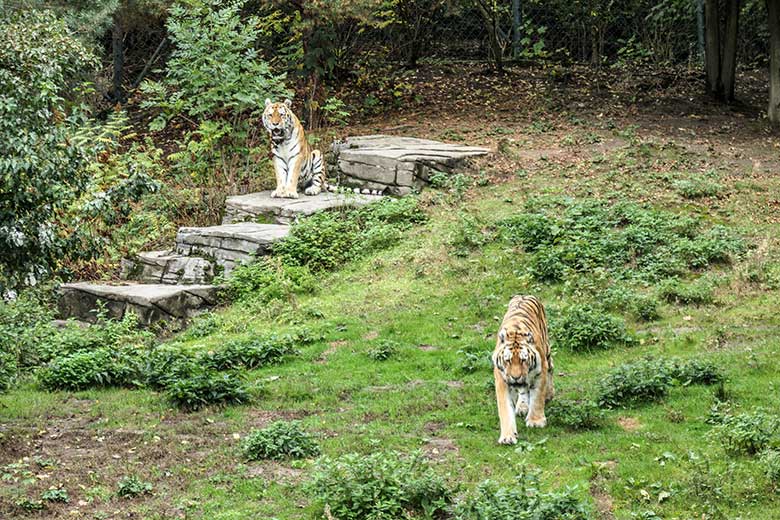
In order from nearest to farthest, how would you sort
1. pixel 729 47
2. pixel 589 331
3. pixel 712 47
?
pixel 589 331, pixel 729 47, pixel 712 47

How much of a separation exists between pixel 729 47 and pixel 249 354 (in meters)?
13.2

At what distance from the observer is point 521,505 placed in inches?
247

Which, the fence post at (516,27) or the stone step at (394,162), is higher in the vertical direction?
the fence post at (516,27)

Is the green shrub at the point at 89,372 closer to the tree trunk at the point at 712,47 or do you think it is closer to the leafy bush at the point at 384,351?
the leafy bush at the point at 384,351

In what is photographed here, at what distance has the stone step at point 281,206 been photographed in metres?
15.1

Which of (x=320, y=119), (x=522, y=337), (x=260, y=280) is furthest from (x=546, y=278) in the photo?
(x=320, y=119)

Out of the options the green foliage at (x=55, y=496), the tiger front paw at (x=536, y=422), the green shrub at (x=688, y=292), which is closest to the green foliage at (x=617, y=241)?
the green shrub at (x=688, y=292)

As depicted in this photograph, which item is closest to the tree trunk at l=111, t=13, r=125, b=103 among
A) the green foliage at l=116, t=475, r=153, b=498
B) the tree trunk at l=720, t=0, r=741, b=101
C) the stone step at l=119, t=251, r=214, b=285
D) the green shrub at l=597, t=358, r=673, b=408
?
the stone step at l=119, t=251, r=214, b=285

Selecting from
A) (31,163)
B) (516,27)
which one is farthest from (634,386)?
(516,27)

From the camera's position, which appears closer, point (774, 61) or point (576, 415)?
point (576, 415)

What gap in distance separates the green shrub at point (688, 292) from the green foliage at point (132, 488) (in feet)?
20.8

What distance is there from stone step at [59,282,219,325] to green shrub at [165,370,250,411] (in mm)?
3340

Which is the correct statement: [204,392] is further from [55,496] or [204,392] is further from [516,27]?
[516,27]

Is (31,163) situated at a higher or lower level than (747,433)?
higher
